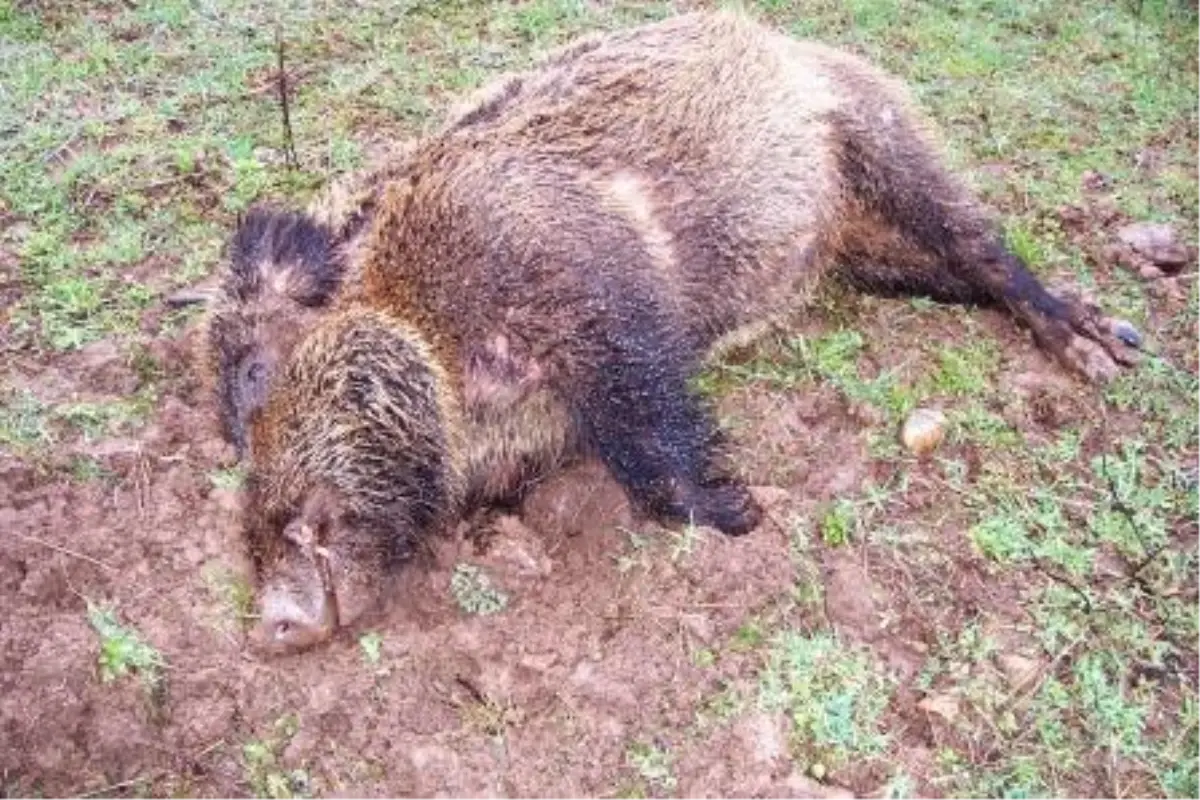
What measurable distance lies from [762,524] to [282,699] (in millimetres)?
1365

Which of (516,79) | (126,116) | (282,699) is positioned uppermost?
(516,79)

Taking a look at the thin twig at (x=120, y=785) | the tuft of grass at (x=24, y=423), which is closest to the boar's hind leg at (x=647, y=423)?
the thin twig at (x=120, y=785)

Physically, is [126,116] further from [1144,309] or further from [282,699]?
[1144,309]

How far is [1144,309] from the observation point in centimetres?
441

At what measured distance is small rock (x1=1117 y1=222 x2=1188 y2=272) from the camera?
4570mm

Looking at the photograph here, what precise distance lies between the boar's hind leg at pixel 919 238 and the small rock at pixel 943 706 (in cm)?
161

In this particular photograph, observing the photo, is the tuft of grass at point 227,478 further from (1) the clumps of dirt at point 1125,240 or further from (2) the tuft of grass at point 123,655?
(1) the clumps of dirt at point 1125,240

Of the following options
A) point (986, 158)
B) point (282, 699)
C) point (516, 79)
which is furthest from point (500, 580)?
point (986, 158)

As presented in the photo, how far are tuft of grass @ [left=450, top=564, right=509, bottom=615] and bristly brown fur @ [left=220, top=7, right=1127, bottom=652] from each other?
7.9 inches

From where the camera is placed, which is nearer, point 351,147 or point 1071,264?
point 1071,264

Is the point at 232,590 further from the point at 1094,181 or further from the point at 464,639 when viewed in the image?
the point at 1094,181

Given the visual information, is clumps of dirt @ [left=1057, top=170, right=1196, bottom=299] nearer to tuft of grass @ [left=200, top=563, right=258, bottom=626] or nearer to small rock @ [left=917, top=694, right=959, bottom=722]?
small rock @ [left=917, top=694, right=959, bottom=722]

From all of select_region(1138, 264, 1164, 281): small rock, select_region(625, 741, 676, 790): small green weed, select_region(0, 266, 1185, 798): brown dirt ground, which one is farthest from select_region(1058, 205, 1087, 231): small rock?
select_region(625, 741, 676, 790): small green weed

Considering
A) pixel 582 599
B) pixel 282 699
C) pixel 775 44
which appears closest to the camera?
pixel 282 699
